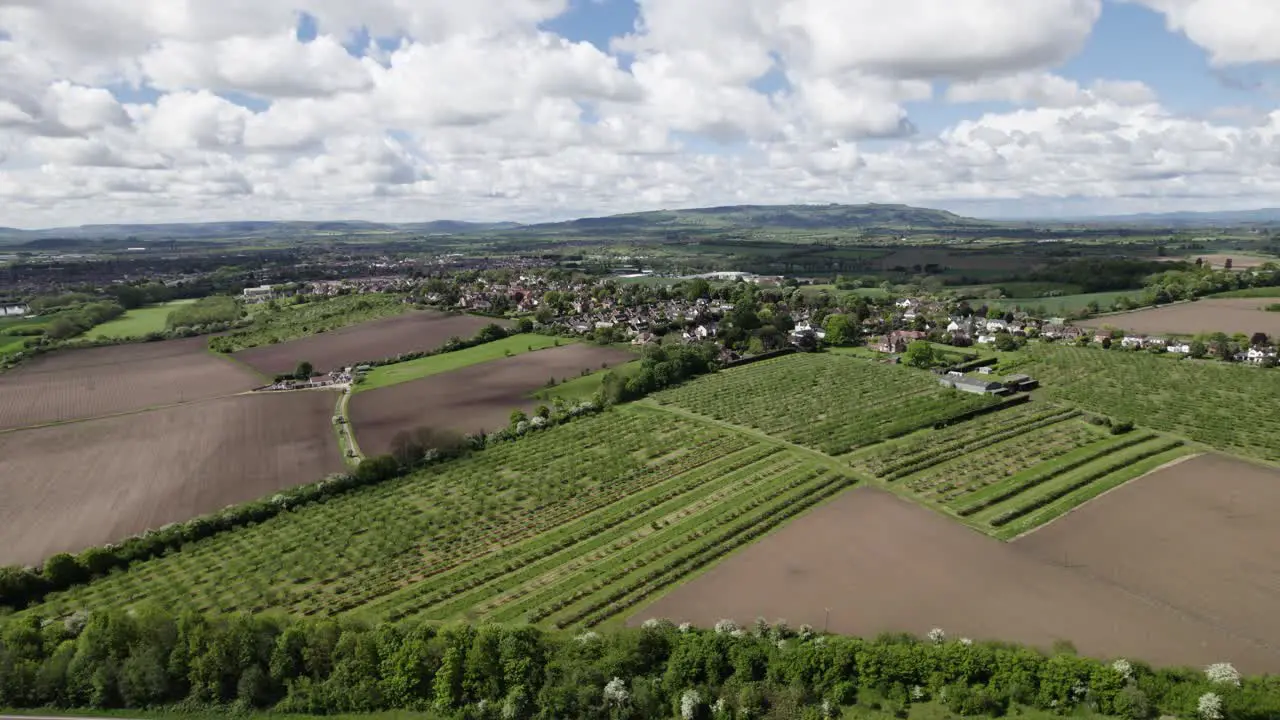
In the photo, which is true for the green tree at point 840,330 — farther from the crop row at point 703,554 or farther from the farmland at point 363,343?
the farmland at point 363,343

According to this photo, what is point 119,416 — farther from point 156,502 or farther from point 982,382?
point 982,382

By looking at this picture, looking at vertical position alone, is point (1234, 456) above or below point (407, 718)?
above

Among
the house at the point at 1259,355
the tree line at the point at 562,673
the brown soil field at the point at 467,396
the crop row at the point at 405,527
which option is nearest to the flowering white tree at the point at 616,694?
the tree line at the point at 562,673

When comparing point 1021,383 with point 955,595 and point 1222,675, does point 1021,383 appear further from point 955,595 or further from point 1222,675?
point 1222,675

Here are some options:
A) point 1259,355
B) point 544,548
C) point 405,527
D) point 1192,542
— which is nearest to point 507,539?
point 544,548

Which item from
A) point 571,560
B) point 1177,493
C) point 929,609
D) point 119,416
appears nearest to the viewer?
point 929,609

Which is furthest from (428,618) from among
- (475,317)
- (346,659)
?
(475,317)
